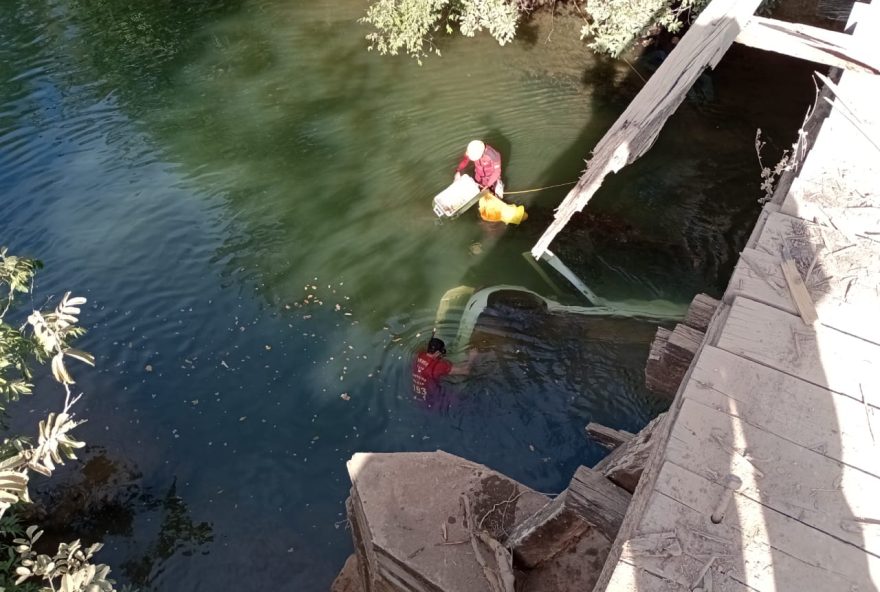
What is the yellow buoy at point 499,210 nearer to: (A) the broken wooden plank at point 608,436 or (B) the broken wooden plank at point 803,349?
(A) the broken wooden plank at point 608,436

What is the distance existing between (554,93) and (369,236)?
5734mm

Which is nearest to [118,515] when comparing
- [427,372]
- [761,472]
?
[427,372]

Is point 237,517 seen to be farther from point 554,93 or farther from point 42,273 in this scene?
point 554,93

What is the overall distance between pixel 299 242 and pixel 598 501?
27.5ft

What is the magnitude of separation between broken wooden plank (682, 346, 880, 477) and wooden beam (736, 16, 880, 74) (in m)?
4.08

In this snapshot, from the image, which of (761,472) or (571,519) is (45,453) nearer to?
(571,519)

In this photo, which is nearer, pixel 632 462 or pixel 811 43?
pixel 632 462

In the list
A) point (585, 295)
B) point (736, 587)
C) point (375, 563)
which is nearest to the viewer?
point (736, 587)

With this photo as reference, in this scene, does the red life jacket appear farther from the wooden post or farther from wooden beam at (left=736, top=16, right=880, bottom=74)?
wooden beam at (left=736, top=16, right=880, bottom=74)

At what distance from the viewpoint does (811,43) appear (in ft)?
19.6

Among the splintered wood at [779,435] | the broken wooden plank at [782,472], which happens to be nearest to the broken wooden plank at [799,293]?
the splintered wood at [779,435]

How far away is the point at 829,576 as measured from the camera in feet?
7.40

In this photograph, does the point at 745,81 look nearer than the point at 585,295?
No

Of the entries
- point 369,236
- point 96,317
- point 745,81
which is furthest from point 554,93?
point 96,317
